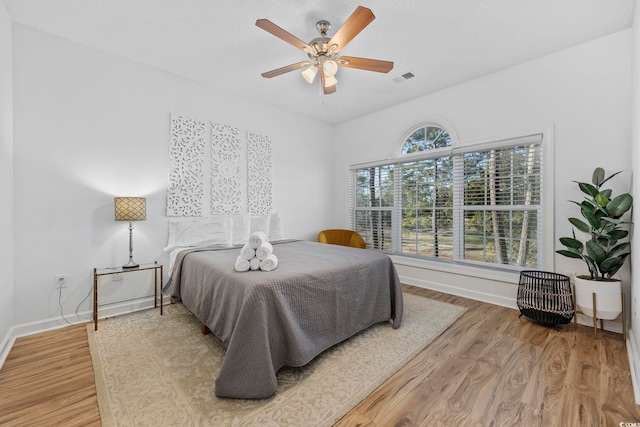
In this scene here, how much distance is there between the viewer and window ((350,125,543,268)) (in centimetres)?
312

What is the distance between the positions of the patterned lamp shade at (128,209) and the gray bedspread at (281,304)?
63 centimetres

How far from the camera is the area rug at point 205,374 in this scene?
4.88 ft

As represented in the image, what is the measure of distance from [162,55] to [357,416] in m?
3.64

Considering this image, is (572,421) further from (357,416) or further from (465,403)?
(357,416)

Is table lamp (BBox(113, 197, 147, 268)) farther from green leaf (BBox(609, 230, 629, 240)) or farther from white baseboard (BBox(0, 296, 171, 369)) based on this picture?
green leaf (BBox(609, 230, 629, 240))

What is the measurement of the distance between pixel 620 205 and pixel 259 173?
391cm

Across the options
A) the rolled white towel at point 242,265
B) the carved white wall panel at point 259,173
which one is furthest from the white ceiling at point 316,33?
the rolled white towel at point 242,265

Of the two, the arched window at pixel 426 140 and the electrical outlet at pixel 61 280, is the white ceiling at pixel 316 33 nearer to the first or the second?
the arched window at pixel 426 140

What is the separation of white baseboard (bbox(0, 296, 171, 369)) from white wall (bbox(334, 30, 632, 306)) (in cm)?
356

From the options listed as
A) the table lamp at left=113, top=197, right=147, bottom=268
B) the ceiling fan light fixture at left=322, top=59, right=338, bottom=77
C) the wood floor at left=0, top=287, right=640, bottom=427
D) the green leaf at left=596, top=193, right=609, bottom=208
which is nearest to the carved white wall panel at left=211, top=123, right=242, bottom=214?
the table lamp at left=113, top=197, right=147, bottom=268

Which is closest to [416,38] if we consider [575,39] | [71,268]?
[575,39]

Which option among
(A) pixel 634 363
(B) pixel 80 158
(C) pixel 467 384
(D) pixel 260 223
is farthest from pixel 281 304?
(B) pixel 80 158

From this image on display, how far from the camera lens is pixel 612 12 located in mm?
2279

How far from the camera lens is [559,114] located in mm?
2830
